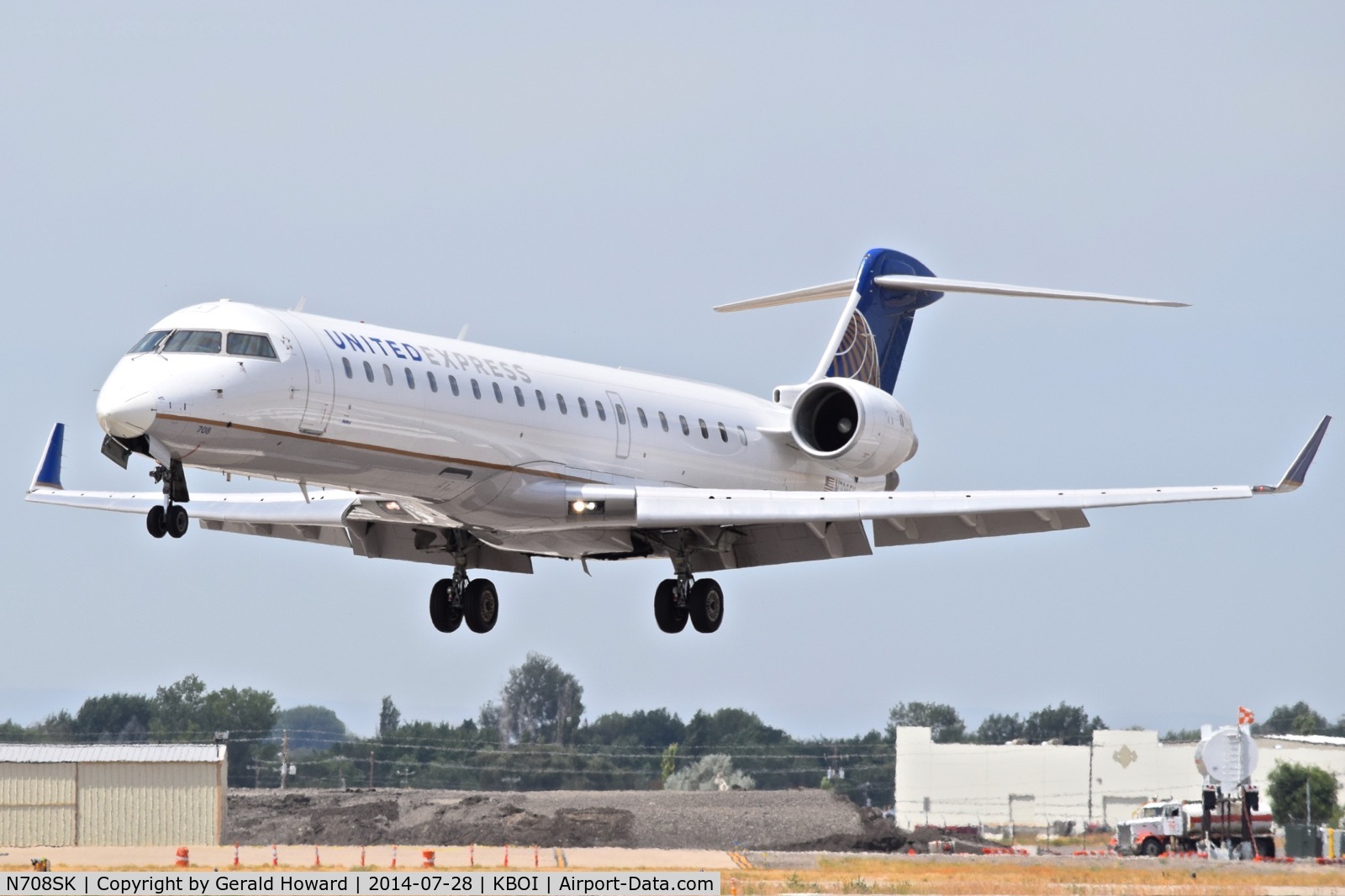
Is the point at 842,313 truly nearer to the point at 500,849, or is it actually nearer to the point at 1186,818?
the point at 500,849

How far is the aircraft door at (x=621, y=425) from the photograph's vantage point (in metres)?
25.7

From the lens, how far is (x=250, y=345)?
69.5 ft

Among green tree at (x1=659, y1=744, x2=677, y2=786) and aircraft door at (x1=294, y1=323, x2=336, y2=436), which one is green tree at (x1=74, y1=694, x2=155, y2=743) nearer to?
green tree at (x1=659, y1=744, x2=677, y2=786)

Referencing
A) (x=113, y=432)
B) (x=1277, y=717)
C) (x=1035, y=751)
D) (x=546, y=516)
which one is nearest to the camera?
(x=113, y=432)

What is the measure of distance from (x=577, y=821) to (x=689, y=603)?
1286 cm

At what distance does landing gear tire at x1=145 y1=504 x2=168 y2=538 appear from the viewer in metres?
20.5

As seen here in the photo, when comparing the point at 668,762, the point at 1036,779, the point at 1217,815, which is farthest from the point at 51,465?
the point at 1036,779

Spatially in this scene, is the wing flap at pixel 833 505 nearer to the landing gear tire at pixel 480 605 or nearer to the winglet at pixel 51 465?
the landing gear tire at pixel 480 605

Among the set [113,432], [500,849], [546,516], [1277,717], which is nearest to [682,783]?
[500,849]

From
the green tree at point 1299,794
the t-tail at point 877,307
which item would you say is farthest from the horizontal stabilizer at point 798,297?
the green tree at point 1299,794

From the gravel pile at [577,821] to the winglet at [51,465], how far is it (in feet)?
39.1

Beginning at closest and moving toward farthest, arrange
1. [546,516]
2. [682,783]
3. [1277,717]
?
[546,516]
[682,783]
[1277,717]

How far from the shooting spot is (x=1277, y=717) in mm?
71750

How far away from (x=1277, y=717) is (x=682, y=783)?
27540 mm
